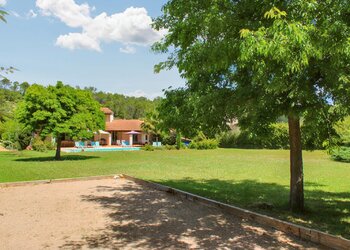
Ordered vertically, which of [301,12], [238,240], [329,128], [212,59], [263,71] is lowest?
[238,240]

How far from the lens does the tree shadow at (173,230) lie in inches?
228

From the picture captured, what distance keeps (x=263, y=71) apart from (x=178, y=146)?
37.1m

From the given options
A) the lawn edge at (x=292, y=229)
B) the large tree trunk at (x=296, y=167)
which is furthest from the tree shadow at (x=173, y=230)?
the large tree trunk at (x=296, y=167)

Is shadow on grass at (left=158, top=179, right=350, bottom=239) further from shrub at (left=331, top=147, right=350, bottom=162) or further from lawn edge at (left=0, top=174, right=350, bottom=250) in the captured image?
shrub at (left=331, top=147, right=350, bottom=162)

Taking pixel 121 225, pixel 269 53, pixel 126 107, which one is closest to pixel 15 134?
pixel 121 225

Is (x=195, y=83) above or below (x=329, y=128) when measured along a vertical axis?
above

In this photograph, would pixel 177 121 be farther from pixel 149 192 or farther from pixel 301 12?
pixel 301 12

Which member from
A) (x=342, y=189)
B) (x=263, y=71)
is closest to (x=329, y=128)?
(x=263, y=71)

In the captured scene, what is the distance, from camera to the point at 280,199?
9789 millimetres

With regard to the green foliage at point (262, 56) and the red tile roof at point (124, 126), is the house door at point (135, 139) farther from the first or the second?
the green foliage at point (262, 56)

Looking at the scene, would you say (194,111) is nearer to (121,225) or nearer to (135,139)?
(121,225)

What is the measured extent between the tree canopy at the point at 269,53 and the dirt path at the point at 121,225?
91.0 inches

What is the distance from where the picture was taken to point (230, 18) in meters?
5.04

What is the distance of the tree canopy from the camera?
381cm
